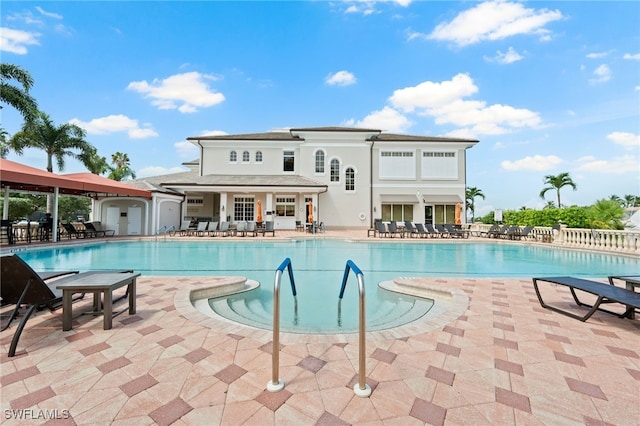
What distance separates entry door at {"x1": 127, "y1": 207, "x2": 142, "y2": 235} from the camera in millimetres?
18859

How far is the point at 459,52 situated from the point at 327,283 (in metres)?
17.9

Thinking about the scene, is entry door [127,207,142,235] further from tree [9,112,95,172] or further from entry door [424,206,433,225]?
entry door [424,206,433,225]

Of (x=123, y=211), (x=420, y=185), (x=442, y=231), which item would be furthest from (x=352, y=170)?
(x=123, y=211)

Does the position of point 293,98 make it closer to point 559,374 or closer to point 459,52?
point 459,52

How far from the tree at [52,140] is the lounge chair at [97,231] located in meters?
10.6

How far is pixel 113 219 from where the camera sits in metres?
18.9

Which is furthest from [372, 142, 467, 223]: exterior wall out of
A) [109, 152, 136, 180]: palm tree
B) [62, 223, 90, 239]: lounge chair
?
[109, 152, 136, 180]: palm tree

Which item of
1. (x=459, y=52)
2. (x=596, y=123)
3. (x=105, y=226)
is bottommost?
(x=105, y=226)

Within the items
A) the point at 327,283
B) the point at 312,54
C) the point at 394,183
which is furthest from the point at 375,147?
the point at 327,283

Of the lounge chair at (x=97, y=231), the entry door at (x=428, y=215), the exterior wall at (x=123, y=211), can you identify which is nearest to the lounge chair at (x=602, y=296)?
the entry door at (x=428, y=215)

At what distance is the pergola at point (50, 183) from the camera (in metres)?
11.6

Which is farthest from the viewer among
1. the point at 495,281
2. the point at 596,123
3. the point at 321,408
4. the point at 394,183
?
the point at 394,183

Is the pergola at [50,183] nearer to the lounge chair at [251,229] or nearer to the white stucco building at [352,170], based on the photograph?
the lounge chair at [251,229]

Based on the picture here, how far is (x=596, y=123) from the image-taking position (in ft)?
52.3
